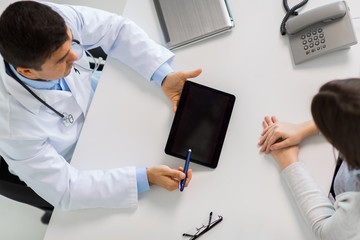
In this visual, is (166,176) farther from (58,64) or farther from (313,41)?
(313,41)

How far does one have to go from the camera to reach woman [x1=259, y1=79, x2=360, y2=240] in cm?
62

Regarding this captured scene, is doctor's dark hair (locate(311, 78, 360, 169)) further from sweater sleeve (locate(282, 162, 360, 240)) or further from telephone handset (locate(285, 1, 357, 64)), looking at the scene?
telephone handset (locate(285, 1, 357, 64))

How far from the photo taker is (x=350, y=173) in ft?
2.61

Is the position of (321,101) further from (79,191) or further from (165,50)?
(79,191)

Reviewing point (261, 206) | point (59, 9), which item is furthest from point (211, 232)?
point (59, 9)

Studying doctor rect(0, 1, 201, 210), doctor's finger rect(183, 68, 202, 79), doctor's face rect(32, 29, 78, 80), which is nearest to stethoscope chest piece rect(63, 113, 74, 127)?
doctor rect(0, 1, 201, 210)

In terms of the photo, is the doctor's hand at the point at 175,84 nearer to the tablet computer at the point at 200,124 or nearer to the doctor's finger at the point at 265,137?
the tablet computer at the point at 200,124

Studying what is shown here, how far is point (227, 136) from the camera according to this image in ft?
3.00

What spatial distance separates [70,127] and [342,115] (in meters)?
0.73

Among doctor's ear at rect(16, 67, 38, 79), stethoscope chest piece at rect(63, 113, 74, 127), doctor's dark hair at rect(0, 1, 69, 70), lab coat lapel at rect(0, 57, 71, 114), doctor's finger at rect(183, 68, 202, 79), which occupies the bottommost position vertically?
stethoscope chest piece at rect(63, 113, 74, 127)

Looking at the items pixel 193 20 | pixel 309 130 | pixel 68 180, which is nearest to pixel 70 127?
pixel 68 180

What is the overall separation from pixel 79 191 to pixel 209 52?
0.56 m

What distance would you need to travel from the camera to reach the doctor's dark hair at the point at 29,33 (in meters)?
0.69

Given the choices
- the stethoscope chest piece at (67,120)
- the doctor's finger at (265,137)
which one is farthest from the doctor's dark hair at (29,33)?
the doctor's finger at (265,137)
